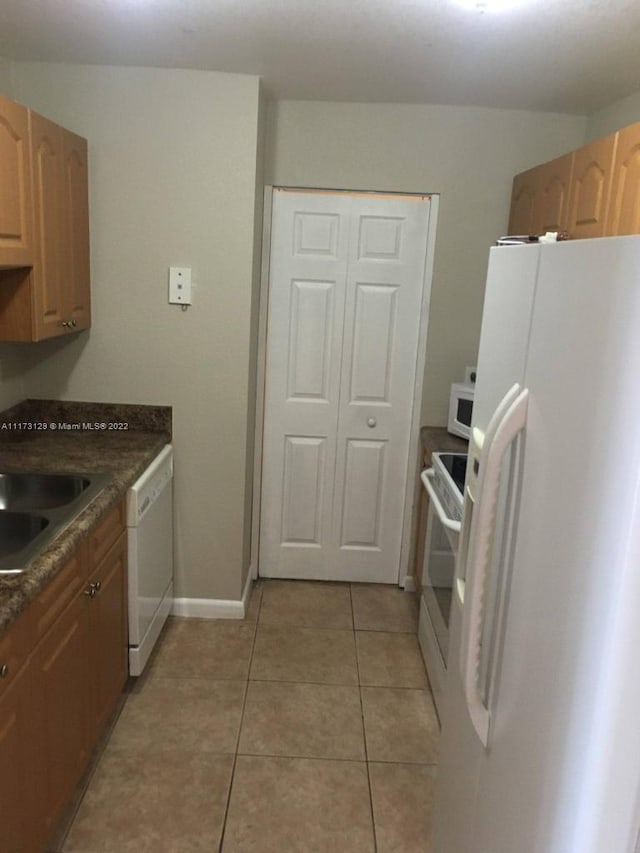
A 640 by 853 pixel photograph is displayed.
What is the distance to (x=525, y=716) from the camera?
1.09m

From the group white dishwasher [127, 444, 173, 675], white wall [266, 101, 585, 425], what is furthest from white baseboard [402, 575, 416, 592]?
white wall [266, 101, 585, 425]

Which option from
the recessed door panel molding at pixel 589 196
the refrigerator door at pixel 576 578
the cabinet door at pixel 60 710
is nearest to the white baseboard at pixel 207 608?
the cabinet door at pixel 60 710

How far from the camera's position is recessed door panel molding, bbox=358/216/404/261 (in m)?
3.21

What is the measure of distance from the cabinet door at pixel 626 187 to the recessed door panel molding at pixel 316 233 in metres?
1.39

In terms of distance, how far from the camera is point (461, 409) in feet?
10.1

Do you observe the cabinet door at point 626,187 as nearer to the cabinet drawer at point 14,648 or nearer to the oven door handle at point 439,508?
the oven door handle at point 439,508

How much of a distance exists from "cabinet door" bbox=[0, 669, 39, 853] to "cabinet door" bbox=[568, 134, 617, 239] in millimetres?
2113

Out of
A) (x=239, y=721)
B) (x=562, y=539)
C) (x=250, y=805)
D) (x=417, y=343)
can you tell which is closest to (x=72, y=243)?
(x=417, y=343)

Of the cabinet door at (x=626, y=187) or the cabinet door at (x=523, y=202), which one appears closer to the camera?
the cabinet door at (x=626, y=187)

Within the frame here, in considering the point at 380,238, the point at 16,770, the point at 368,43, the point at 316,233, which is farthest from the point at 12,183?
the point at 380,238

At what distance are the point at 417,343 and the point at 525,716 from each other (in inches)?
94.9

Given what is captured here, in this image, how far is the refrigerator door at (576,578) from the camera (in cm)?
81

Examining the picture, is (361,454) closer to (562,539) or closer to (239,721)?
(239,721)

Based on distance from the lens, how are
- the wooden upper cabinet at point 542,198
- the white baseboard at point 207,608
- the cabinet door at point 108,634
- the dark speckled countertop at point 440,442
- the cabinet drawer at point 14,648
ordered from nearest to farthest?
the cabinet drawer at point 14,648 < the cabinet door at point 108,634 < the wooden upper cabinet at point 542,198 < the dark speckled countertop at point 440,442 < the white baseboard at point 207,608
